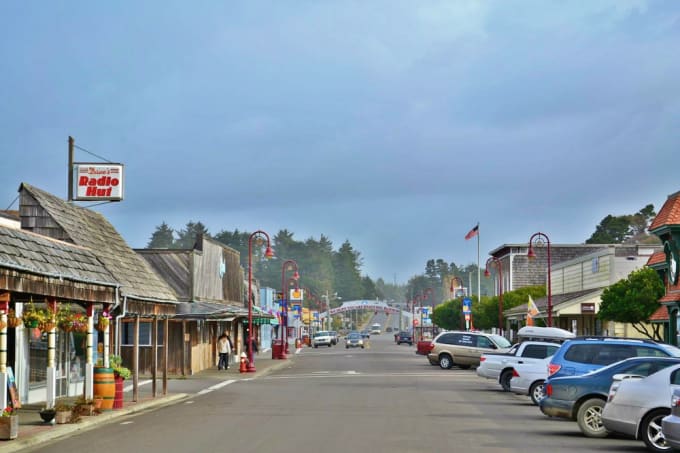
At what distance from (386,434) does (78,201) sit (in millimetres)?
21650

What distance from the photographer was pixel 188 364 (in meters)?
46.0

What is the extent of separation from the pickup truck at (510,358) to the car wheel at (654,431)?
12908 mm

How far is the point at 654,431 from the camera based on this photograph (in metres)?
15.6

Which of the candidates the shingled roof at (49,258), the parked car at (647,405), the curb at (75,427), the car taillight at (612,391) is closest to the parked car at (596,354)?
the car taillight at (612,391)

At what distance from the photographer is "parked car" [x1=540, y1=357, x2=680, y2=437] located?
18.1 m

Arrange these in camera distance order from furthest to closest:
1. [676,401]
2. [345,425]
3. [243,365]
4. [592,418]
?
[243,365] → [345,425] → [592,418] → [676,401]

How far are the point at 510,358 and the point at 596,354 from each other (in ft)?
29.9

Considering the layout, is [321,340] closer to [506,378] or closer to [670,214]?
[670,214]

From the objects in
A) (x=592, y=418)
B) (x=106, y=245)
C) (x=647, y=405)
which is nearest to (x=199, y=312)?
(x=106, y=245)

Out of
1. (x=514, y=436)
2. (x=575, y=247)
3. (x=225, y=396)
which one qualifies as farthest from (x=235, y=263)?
(x=575, y=247)

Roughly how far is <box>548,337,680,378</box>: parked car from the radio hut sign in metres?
19.1

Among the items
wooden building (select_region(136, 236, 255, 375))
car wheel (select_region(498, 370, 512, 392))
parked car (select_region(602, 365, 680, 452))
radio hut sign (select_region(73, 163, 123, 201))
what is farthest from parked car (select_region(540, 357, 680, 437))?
wooden building (select_region(136, 236, 255, 375))

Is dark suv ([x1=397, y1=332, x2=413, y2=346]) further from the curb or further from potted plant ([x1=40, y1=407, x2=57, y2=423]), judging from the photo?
potted plant ([x1=40, y1=407, x2=57, y2=423])

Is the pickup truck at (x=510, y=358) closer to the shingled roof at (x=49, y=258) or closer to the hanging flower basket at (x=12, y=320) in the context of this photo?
the shingled roof at (x=49, y=258)
